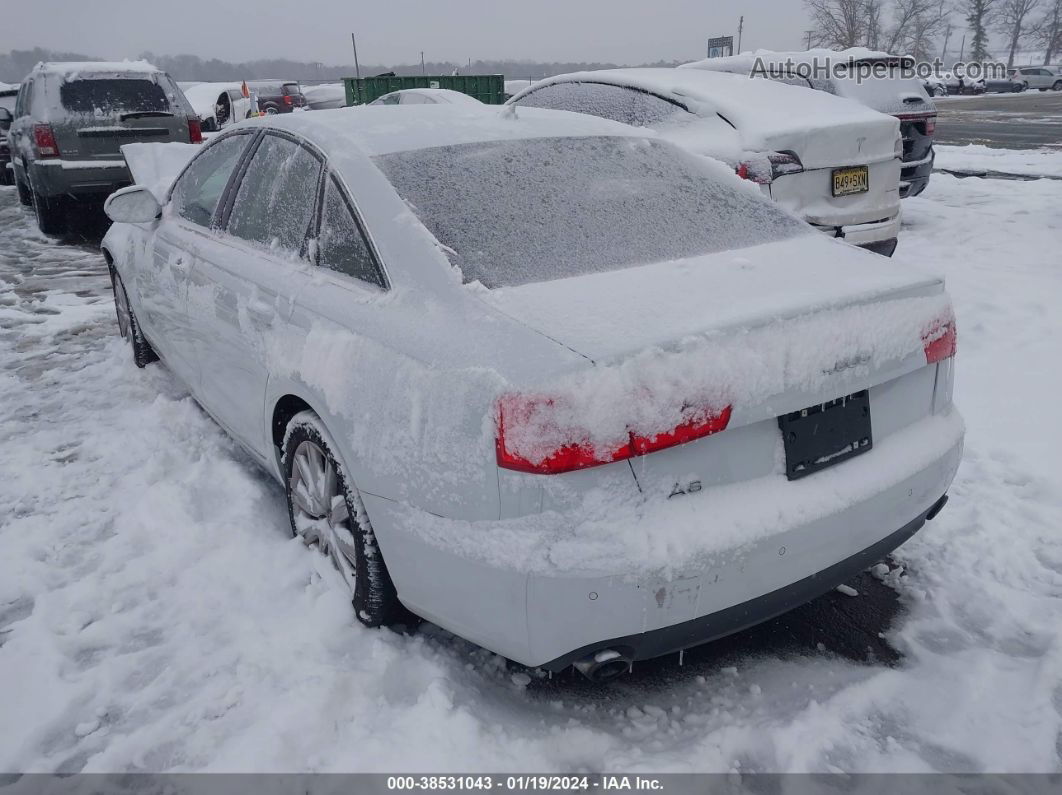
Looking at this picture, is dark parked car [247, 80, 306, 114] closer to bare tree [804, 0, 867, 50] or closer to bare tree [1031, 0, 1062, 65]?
bare tree [804, 0, 867, 50]

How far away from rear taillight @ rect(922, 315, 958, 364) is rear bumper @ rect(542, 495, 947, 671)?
56 centimetres

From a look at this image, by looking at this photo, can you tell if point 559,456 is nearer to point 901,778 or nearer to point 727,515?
point 727,515

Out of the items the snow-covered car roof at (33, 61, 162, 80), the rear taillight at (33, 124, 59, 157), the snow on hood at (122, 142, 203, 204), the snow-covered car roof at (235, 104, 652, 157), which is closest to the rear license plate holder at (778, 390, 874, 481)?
the snow-covered car roof at (235, 104, 652, 157)

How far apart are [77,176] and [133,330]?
548 centimetres

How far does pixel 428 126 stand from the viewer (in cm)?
294

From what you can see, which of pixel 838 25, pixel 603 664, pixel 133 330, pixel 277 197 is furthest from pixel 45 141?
pixel 838 25

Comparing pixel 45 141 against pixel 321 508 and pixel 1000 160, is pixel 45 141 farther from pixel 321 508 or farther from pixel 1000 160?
pixel 1000 160

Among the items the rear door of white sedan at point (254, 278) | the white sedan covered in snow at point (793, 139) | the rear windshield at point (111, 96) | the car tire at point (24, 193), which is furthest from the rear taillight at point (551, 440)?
the car tire at point (24, 193)

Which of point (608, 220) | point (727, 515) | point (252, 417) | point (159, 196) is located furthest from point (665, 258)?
point (159, 196)

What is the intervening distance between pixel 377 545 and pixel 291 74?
113635 millimetres

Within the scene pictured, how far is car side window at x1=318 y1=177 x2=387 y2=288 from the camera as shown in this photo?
2.49 metres

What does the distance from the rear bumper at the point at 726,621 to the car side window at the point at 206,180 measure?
261 cm

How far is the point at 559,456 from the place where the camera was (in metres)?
1.88

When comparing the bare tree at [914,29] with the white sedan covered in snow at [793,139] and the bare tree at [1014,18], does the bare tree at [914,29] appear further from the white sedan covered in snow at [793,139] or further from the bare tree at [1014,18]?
the white sedan covered in snow at [793,139]
